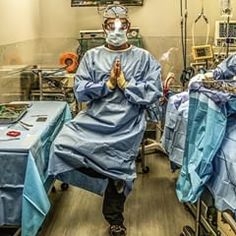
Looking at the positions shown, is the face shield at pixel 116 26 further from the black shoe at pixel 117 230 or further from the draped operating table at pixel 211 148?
the black shoe at pixel 117 230

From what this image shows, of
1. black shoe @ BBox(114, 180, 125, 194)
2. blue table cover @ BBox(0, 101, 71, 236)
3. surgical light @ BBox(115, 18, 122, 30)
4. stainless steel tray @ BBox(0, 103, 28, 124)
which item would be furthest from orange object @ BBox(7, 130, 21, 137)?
surgical light @ BBox(115, 18, 122, 30)

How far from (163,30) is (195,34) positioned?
40cm

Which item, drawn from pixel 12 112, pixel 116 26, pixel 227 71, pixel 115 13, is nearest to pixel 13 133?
pixel 12 112

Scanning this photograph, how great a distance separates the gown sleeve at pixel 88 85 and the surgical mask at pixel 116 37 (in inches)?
7.6

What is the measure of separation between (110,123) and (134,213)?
84 cm

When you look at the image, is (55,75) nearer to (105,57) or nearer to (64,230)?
(105,57)

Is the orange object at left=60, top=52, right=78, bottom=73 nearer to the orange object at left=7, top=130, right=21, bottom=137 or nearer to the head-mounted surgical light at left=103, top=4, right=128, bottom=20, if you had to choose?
the head-mounted surgical light at left=103, top=4, right=128, bottom=20

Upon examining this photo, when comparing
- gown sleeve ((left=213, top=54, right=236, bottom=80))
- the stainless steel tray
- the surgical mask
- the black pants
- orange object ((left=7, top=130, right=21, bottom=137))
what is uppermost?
the surgical mask

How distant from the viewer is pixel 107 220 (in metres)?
2.75

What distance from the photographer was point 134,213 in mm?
3074

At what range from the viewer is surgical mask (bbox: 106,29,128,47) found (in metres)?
2.84

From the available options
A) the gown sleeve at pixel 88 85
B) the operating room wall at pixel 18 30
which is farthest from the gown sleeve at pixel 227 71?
the operating room wall at pixel 18 30

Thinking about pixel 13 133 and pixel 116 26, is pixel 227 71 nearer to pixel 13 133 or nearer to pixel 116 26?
pixel 116 26

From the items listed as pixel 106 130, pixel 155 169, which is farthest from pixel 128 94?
pixel 155 169
